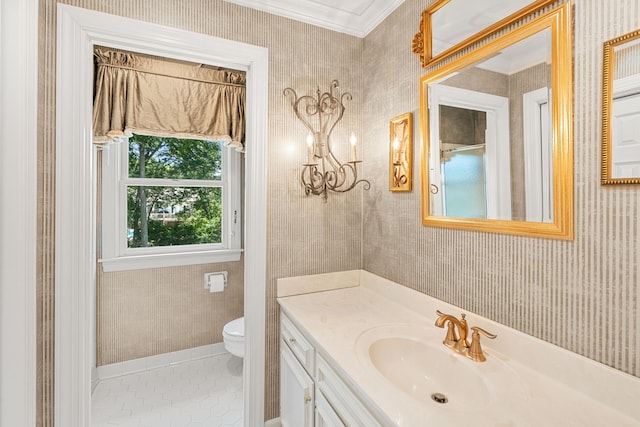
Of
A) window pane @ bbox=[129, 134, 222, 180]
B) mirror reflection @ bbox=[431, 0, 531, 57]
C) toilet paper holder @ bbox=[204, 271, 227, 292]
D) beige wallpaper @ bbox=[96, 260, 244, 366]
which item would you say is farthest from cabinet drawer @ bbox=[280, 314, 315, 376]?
window pane @ bbox=[129, 134, 222, 180]

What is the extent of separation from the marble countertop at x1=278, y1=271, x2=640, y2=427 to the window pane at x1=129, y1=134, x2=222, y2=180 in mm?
1772

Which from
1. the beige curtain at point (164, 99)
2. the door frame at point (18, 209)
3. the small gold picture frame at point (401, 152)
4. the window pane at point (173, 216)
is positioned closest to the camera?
the door frame at point (18, 209)

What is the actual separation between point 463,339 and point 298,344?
2.31 ft

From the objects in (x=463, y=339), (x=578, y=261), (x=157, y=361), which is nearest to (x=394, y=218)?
(x=463, y=339)

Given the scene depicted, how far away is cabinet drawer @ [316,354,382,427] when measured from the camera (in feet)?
2.97

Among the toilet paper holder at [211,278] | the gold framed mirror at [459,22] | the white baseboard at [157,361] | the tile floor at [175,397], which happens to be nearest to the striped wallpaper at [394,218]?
the gold framed mirror at [459,22]

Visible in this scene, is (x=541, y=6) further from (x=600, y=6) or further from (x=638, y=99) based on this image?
(x=638, y=99)

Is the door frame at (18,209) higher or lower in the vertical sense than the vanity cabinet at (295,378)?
higher

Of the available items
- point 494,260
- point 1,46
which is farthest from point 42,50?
point 494,260

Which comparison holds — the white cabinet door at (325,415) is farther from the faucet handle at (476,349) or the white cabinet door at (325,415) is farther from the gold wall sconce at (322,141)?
the gold wall sconce at (322,141)

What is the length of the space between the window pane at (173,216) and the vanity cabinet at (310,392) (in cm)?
139

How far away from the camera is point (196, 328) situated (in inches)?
102

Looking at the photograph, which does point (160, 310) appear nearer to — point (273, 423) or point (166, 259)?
point (166, 259)

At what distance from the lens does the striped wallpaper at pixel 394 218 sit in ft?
2.78
